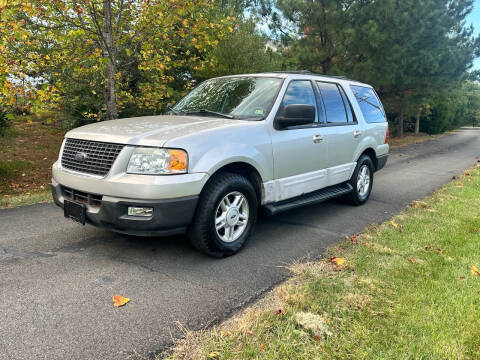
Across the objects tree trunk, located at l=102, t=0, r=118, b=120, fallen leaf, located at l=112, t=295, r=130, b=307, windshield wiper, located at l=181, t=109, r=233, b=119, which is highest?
tree trunk, located at l=102, t=0, r=118, b=120

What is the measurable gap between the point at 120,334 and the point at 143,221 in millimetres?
980

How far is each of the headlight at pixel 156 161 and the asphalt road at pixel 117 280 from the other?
932 mm

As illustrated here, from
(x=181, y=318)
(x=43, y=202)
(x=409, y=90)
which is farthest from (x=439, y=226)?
(x=409, y=90)

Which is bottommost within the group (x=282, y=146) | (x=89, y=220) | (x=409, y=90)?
(x=89, y=220)

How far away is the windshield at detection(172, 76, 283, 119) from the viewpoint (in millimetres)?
4184

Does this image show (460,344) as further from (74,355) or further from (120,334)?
(74,355)

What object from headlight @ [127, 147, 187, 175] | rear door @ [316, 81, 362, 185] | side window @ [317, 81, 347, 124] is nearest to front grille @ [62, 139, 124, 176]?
headlight @ [127, 147, 187, 175]

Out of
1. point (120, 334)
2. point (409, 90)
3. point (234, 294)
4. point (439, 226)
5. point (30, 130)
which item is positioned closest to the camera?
point (120, 334)

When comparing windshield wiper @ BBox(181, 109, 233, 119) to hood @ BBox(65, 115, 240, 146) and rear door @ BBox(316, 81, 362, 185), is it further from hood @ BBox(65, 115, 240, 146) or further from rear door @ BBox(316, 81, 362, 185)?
rear door @ BBox(316, 81, 362, 185)

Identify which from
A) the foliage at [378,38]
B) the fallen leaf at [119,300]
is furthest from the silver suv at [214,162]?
the foliage at [378,38]

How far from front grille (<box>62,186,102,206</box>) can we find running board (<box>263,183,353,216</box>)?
1731mm

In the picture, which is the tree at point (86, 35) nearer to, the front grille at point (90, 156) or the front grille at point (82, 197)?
the front grille at point (90, 156)

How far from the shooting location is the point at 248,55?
11492 millimetres

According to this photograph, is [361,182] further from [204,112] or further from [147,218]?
[147,218]
